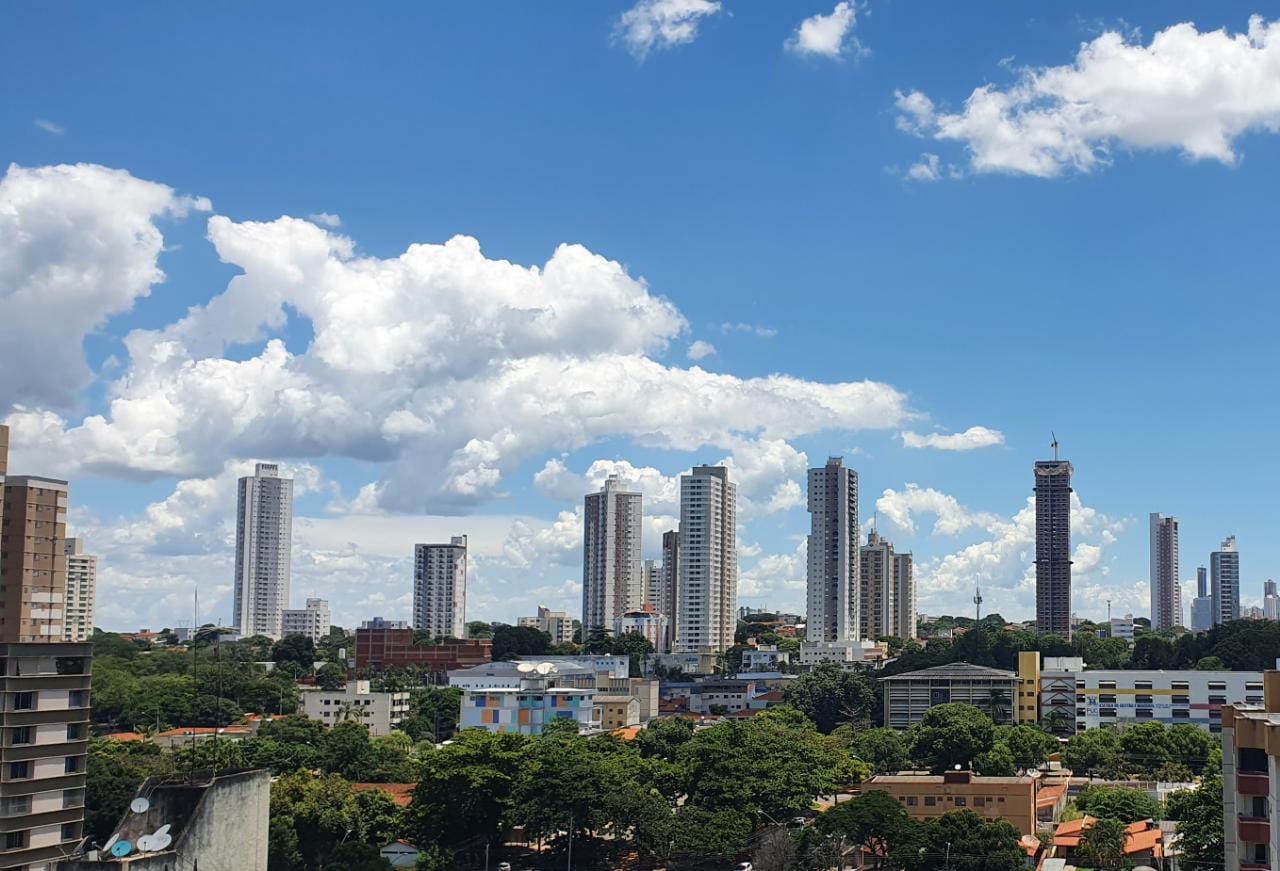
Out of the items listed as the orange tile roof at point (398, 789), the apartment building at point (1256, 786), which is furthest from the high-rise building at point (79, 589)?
the apartment building at point (1256, 786)

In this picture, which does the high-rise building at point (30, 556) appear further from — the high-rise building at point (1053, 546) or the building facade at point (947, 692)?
the high-rise building at point (1053, 546)

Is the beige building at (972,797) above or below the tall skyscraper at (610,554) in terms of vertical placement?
below

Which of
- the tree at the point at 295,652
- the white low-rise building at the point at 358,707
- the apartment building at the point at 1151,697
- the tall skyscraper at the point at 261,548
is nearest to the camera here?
the apartment building at the point at 1151,697

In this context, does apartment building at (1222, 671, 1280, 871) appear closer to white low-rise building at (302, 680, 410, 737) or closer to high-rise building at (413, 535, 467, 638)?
white low-rise building at (302, 680, 410, 737)

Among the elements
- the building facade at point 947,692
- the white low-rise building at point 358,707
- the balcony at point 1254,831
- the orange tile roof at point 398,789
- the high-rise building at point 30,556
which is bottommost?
the orange tile roof at point 398,789

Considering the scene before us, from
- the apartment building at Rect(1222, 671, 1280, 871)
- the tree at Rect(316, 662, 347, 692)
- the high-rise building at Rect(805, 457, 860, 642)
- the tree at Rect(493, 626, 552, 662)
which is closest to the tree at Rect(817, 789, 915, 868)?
the apartment building at Rect(1222, 671, 1280, 871)

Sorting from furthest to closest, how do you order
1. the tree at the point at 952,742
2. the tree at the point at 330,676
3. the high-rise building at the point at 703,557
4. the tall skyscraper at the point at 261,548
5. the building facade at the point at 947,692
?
the tall skyscraper at the point at 261,548
the high-rise building at the point at 703,557
the tree at the point at 330,676
the building facade at the point at 947,692
the tree at the point at 952,742
